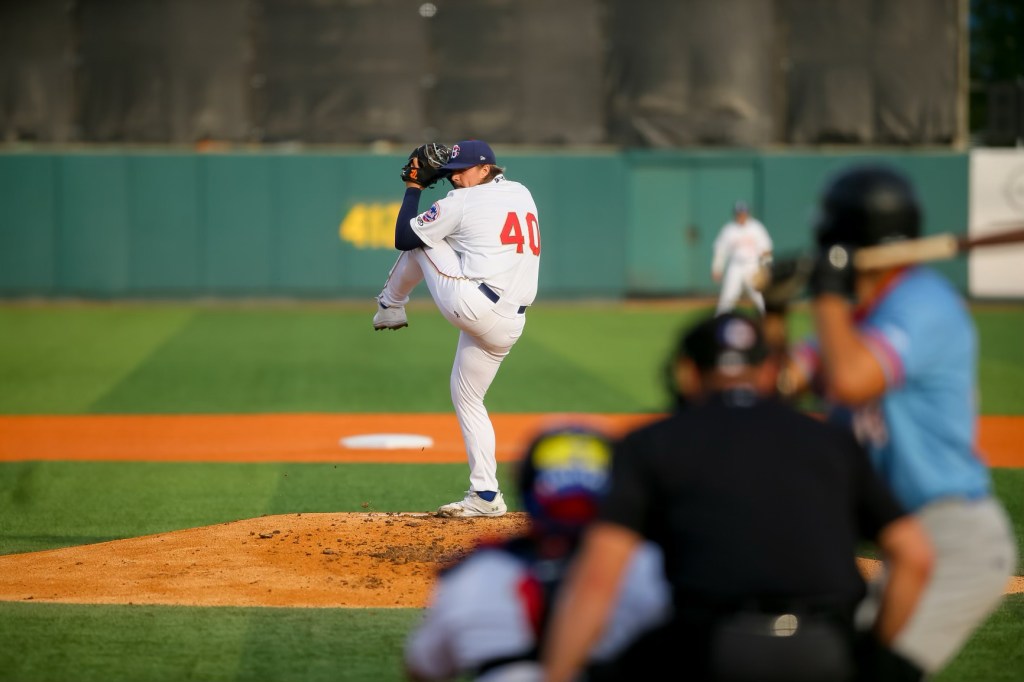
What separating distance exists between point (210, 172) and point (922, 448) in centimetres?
2381

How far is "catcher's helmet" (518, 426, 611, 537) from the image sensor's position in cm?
315

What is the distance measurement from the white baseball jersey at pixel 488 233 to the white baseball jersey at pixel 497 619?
4008 mm

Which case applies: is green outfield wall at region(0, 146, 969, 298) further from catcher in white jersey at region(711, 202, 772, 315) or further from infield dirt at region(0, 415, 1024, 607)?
infield dirt at region(0, 415, 1024, 607)

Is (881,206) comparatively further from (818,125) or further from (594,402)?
(818,125)

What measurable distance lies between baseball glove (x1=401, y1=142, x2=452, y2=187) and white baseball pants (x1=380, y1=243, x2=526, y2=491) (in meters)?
0.39

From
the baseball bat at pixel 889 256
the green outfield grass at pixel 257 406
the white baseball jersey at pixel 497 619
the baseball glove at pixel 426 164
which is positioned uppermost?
the baseball glove at pixel 426 164

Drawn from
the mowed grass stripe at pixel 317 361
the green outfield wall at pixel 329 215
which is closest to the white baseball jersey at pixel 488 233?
the mowed grass stripe at pixel 317 361

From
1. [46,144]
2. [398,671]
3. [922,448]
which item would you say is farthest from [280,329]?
[922,448]

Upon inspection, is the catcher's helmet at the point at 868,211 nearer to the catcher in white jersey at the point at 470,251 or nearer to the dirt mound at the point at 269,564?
the dirt mound at the point at 269,564

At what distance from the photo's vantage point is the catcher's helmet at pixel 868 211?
3.32 metres

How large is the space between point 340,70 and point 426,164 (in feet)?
67.9

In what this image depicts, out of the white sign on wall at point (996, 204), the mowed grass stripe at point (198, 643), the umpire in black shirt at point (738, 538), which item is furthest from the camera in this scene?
the white sign on wall at point (996, 204)

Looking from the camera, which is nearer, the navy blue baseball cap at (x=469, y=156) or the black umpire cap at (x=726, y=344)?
the black umpire cap at (x=726, y=344)

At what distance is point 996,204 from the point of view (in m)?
26.6
